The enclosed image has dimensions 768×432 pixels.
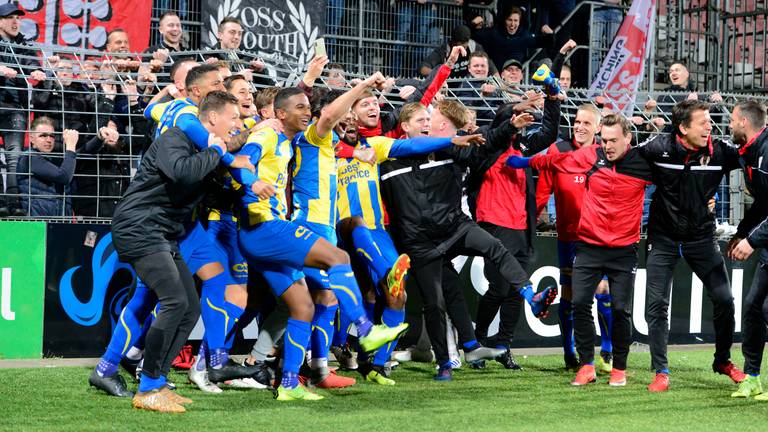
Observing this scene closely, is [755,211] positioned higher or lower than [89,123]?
lower

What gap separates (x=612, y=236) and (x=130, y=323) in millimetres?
3682

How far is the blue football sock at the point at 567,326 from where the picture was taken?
970 centimetres

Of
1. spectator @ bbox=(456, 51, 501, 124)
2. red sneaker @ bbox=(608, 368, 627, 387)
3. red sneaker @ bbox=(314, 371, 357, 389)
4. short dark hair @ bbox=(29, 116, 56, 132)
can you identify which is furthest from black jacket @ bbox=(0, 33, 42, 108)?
red sneaker @ bbox=(608, 368, 627, 387)

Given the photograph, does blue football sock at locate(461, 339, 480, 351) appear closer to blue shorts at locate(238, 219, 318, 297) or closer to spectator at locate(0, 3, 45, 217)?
blue shorts at locate(238, 219, 318, 297)

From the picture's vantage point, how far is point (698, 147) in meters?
8.67

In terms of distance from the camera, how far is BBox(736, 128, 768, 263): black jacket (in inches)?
311

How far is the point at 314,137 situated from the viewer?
320 inches

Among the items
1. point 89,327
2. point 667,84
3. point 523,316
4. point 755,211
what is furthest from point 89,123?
point 667,84

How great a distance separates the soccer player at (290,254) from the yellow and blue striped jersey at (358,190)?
0.95 metres

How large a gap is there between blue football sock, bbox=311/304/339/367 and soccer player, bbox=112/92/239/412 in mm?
1095

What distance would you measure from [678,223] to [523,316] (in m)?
2.74

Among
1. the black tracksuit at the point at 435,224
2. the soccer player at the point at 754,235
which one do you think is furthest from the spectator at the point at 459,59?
the soccer player at the point at 754,235

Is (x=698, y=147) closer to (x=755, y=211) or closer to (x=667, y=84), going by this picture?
(x=755, y=211)

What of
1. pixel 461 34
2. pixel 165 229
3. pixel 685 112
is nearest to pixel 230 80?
pixel 165 229
